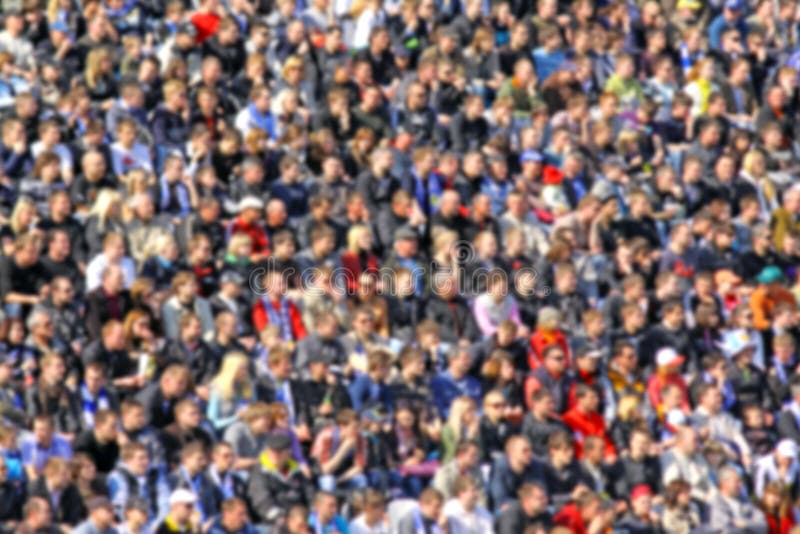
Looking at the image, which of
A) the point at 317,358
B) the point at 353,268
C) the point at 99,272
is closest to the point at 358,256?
the point at 353,268

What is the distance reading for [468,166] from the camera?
→ 899 inches

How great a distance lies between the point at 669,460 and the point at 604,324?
1.63 metres

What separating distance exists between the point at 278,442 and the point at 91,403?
1.41 meters

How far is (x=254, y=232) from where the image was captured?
2155 centimetres

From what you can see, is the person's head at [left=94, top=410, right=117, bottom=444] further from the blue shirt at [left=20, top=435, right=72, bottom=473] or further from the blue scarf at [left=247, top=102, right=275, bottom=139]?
the blue scarf at [left=247, top=102, right=275, bottom=139]

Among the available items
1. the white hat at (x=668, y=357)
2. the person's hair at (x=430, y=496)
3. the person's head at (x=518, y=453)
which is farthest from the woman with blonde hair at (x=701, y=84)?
the person's hair at (x=430, y=496)

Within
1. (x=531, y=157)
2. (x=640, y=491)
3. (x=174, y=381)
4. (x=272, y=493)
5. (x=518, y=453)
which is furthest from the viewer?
(x=531, y=157)

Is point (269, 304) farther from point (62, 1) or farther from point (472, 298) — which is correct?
point (62, 1)

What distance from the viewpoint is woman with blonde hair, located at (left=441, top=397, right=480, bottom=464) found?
794 inches

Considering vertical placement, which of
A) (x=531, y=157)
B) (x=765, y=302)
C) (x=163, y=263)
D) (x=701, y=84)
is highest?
(x=701, y=84)

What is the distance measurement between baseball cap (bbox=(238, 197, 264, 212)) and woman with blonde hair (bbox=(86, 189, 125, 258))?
1061 mm

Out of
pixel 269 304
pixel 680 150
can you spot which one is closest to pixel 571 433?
pixel 269 304


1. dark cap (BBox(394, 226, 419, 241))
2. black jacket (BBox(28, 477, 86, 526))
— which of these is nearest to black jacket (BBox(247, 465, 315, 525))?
black jacket (BBox(28, 477, 86, 526))

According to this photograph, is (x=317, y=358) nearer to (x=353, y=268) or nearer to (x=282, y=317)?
(x=282, y=317)
